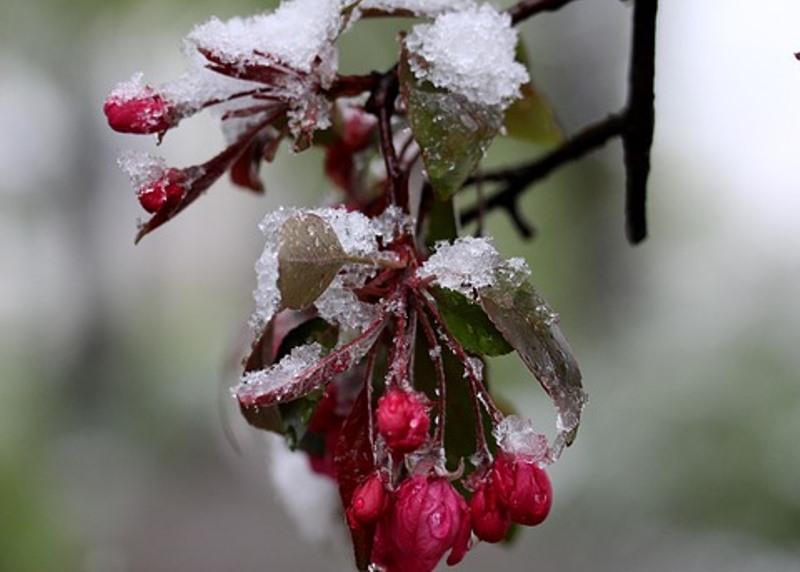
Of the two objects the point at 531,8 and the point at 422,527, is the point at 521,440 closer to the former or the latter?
the point at 422,527

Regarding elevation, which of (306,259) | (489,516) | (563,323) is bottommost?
(563,323)

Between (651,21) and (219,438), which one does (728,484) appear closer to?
(651,21)

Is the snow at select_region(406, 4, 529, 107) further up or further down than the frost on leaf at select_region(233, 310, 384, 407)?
further up

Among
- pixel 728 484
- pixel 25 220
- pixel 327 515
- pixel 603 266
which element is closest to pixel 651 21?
pixel 327 515

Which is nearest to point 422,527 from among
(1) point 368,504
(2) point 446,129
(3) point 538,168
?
(1) point 368,504

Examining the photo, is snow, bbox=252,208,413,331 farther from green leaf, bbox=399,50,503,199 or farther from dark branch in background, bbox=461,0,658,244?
dark branch in background, bbox=461,0,658,244

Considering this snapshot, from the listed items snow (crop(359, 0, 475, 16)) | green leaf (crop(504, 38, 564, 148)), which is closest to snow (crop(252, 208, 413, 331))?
snow (crop(359, 0, 475, 16))

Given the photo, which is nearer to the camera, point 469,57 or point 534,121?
point 469,57
